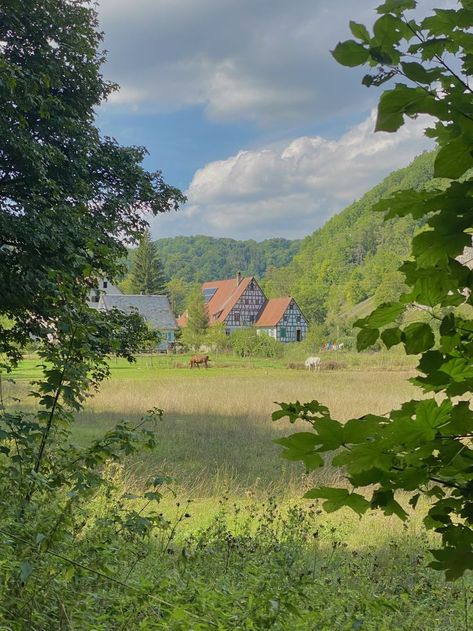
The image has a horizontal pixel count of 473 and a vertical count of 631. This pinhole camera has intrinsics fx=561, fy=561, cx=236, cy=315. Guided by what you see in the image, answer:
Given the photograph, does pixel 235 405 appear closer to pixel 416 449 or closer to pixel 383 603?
pixel 383 603

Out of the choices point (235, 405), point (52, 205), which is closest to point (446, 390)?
point (52, 205)

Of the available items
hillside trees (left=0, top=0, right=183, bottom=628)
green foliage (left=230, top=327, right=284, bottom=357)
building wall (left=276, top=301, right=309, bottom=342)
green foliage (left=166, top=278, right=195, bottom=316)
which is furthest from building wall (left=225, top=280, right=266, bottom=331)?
hillside trees (left=0, top=0, right=183, bottom=628)

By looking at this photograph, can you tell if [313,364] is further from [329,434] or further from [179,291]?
[179,291]

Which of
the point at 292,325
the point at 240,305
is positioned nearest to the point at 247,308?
the point at 240,305

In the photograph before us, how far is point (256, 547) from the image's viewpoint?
420 cm

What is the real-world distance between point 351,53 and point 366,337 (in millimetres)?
473

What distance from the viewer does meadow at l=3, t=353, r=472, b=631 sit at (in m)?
2.18

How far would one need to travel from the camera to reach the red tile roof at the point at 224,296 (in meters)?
74.9

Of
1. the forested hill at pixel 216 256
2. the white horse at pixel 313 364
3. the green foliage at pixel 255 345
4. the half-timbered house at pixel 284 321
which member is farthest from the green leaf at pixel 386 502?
the forested hill at pixel 216 256

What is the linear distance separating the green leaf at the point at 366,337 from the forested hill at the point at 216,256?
314 feet

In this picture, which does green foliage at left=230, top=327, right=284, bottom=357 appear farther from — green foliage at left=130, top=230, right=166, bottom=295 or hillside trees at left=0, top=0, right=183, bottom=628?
hillside trees at left=0, top=0, right=183, bottom=628

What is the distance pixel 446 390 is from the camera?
2.90 feet

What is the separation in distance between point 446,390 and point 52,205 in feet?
23.3

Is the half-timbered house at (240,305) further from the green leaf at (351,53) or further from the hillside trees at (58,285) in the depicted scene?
the green leaf at (351,53)
